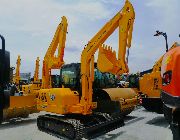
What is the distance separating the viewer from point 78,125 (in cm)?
767

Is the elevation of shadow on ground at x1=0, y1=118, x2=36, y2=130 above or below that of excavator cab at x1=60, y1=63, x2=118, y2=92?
below

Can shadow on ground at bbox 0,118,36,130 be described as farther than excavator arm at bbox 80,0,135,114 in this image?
Yes

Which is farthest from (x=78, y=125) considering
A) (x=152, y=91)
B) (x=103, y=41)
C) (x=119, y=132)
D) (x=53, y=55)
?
(x=53, y=55)

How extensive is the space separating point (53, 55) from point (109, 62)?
504 cm

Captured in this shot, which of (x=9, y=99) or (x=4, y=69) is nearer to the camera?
(x=4, y=69)

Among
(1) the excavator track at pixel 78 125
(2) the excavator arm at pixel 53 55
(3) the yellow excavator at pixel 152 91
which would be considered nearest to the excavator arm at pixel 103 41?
(1) the excavator track at pixel 78 125

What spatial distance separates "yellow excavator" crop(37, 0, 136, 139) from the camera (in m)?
8.38

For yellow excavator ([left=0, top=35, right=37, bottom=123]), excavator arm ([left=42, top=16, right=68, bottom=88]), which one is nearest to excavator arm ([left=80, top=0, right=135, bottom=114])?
yellow excavator ([left=0, top=35, right=37, bottom=123])

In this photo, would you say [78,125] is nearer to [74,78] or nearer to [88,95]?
[88,95]

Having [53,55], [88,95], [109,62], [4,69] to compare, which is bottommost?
[88,95]

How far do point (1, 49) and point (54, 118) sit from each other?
18.2ft

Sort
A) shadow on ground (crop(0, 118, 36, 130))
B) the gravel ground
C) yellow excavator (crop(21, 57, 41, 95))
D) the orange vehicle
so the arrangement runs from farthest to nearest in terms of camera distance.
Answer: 1. yellow excavator (crop(21, 57, 41, 95))
2. shadow on ground (crop(0, 118, 36, 130))
3. the gravel ground
4. the orange vehicle

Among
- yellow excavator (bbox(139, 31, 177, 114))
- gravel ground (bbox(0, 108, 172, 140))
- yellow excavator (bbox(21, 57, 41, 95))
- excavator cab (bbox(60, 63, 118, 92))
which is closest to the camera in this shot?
gravel ground (bbox(0, 108, 172, 140))

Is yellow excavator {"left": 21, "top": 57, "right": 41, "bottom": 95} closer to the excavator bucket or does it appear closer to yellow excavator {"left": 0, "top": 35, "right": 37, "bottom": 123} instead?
yellow excavator {"left": 0, "top": 35, "right": 37, "bottom": 123}
